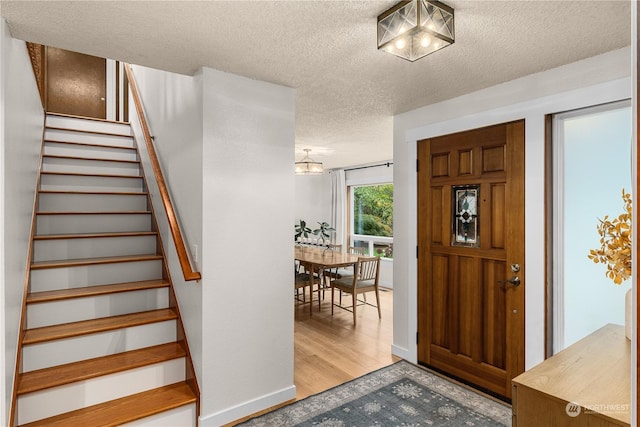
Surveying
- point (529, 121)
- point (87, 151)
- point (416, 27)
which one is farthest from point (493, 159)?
point (87, 151)

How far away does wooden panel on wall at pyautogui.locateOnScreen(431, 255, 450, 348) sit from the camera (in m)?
2.88

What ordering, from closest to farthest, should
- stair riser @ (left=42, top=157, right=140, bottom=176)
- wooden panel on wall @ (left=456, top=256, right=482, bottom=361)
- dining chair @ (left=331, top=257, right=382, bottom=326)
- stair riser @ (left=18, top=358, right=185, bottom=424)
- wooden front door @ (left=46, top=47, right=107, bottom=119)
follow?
stair riser @ (left=18, top=358, right=185, bottom=424) → wooden panel on wall @ (left=456, top=256, right=482, bottom=361) → stair riser @ (left=42, top=157, right=140, bottom=176) → dining chair @ (left=331, top=257, right=382, bottom=326) → wooden front door @ (left=46, top=47, right=107, bottom=119)

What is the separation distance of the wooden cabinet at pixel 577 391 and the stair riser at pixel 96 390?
2.05 meters

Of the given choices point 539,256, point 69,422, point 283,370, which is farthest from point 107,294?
point 539,256

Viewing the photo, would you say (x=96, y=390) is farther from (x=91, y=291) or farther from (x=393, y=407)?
(x=393, y=407)

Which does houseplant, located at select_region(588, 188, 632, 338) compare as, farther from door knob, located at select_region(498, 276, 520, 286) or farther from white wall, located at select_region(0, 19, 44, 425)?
white wall, located at select_region(0, 19, 44, 425)

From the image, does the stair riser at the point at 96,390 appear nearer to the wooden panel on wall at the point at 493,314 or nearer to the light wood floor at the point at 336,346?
the light wood floor at the point at 336,346

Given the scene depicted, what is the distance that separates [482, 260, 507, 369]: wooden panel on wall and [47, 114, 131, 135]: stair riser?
4338mm

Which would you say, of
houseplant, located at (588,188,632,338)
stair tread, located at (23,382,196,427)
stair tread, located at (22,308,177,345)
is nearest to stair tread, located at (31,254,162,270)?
stair tread, located at (22,308,177,345)

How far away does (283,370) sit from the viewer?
255 cm

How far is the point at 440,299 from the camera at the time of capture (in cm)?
292

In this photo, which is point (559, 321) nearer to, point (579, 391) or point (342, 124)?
point (579, 391)

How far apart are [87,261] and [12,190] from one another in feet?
3.33

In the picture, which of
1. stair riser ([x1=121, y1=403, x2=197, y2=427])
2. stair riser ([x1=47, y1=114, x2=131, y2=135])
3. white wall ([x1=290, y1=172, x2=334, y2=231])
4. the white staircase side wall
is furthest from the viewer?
white wall ([x1=290, y1=172, x2=334, y2=231])
